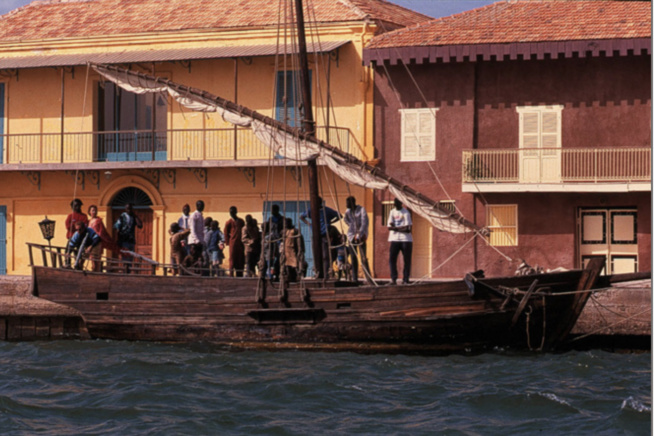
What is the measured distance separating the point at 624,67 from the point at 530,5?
3159mm

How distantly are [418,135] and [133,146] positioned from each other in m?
7.38

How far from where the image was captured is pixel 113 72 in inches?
881

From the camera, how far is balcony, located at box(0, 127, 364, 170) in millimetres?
28234

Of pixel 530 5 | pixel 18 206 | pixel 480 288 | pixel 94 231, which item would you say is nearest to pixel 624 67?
pixel 530 5

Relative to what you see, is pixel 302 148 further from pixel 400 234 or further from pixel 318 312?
pixel 318 312

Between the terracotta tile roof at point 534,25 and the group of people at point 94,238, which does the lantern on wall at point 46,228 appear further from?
the terracotta tile roof at point 534,25

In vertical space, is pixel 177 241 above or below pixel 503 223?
below

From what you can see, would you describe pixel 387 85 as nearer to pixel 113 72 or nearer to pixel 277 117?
pixel 277 117

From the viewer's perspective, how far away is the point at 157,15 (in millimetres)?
30922

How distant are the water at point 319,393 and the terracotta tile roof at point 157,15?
39.0 ft

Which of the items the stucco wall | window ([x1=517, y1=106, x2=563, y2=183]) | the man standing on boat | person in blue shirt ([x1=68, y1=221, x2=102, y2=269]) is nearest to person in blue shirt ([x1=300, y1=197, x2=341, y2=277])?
the man standing on boat

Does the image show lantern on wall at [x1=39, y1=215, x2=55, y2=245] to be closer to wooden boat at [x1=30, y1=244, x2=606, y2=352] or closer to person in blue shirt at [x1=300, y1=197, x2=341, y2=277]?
wooden boat at [x1=30, y1=244, x2=606, y2=352]

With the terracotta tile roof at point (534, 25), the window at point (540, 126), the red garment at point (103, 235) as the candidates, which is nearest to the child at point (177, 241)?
the red garment at point (103, 235)

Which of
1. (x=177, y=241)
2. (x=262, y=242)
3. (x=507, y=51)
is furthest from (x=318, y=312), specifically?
(x=507, y=51)
